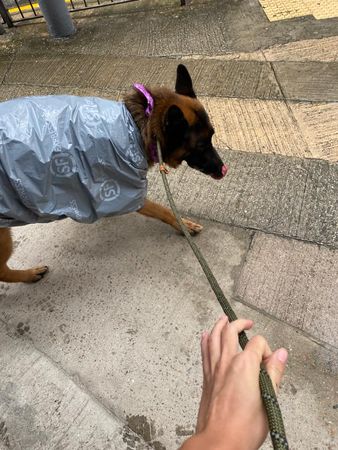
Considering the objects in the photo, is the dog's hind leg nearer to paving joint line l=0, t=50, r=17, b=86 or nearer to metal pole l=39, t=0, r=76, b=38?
paving joint line l=0, t=50, r=17, b=86

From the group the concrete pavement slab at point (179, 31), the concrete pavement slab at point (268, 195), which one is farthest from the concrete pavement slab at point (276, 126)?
the concrete pavement slab at point (179, 31)

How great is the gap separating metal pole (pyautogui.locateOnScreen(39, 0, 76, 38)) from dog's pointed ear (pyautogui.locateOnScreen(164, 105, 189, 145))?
14.9ft

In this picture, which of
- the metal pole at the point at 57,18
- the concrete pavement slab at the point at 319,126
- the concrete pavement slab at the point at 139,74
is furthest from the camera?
the metal pole at the point at 57,18

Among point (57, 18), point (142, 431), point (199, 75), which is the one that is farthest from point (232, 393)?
point (57, 18)

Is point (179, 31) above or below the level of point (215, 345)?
below

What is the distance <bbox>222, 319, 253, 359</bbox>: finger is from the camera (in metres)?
1.07

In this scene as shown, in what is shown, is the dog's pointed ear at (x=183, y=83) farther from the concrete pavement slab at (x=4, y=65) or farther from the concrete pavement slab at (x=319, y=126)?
the concrete pavement slab at (x=4, y=65)

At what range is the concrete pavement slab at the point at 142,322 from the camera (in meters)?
2.11

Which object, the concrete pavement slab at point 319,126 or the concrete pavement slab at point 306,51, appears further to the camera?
the concrete pavement slab at point 306,51

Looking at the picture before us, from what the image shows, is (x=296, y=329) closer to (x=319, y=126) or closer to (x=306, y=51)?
(x=319, y=126)

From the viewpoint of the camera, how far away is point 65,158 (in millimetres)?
2352

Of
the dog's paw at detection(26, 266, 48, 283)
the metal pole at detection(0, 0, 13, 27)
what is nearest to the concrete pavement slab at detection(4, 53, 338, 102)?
the metal pole at detection(0, 0, 13, 27)

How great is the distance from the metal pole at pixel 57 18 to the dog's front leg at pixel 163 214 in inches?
174

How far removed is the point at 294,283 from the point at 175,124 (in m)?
1.36
